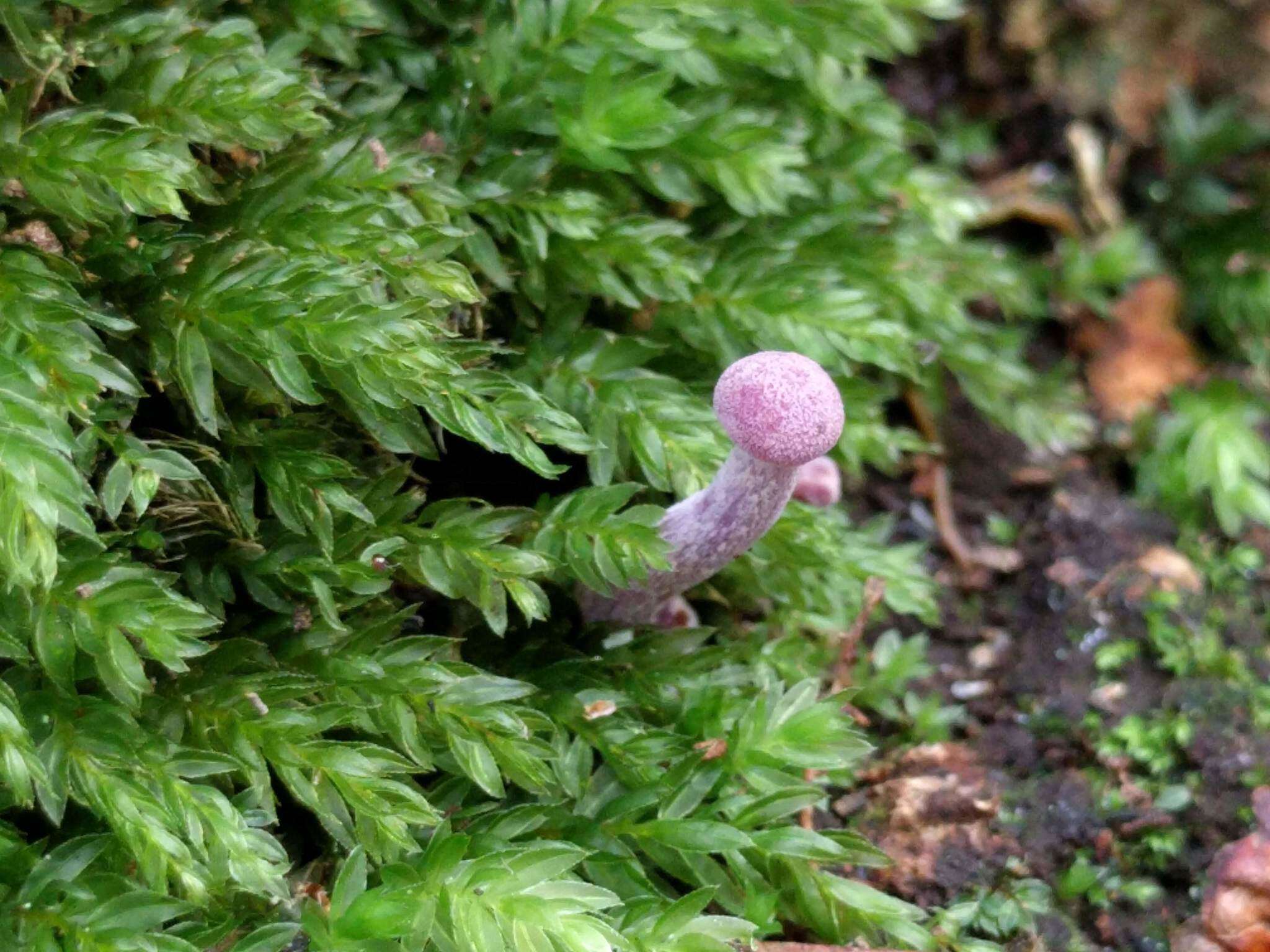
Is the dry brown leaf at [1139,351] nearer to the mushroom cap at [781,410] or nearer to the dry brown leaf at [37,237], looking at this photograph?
the mushroom cap at [781,410]

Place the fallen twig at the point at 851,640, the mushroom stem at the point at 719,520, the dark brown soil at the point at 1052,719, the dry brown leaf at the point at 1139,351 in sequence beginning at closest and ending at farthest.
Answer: the mushroom stem at the point at 719,520
the dark brown soil at the point at 1052,719
the fallen twig at the point at 851,640
the dry brown leaf at the point at 1139,351

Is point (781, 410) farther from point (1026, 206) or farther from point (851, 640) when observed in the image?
point (1026, 206)

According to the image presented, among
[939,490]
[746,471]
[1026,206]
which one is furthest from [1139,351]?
[746,471]

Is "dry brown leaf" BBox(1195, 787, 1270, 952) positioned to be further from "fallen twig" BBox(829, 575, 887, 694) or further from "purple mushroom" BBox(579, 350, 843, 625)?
"purple mushroom" BBox(579, 350, 843, 625)

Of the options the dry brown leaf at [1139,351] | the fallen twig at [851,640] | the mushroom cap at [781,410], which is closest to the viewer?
the mushroom cap at [781,410]

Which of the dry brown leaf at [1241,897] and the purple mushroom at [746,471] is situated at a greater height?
the purple mushroom at [746,471]

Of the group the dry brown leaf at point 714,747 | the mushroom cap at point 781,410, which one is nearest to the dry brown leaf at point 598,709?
the dry brown leaf at point 714,747
